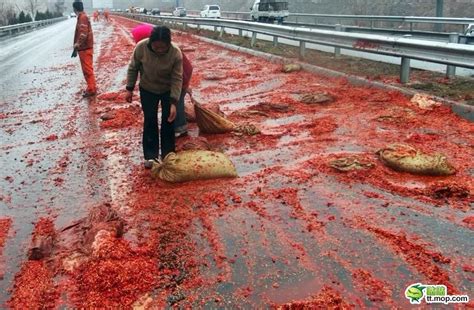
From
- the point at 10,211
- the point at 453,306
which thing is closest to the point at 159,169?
the point at 10,211

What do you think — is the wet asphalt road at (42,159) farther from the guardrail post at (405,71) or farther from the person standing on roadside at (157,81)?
the guardrail post at (405,71)

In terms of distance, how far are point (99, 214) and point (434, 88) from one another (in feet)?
20.6

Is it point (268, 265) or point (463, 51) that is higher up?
point (463, 51)

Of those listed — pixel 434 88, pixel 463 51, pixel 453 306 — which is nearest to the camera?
pixel 453 306

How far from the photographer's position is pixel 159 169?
5.16 m

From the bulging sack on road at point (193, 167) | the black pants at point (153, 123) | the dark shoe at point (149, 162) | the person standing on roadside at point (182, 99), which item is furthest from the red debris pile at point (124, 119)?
the bulging sack on road at point (193, 167)

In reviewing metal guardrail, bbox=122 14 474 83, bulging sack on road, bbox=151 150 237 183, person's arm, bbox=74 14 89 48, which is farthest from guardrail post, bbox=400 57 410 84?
person's arm, bbox=74 14 89 48

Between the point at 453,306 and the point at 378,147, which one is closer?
the point at 453,306

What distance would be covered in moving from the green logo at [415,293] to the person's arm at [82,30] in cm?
905

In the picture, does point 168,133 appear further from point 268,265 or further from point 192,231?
point 268,265

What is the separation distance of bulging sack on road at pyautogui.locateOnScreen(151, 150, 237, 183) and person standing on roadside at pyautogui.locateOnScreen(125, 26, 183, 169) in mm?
409

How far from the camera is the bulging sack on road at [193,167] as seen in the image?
502cm

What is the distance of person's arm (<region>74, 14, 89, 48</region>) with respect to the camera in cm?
1002

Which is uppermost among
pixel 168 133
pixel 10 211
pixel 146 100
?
pixel 146 100
